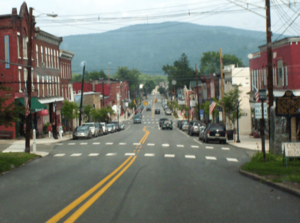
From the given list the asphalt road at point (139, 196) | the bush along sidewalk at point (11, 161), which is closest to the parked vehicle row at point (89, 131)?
the bush along sidewalk at point (11, 161)

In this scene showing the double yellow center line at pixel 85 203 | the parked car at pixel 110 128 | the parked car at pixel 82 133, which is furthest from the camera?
the parked car at pixel 110 128

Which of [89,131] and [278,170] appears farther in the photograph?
[89,131]

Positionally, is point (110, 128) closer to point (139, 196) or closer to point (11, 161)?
point (11, 161)

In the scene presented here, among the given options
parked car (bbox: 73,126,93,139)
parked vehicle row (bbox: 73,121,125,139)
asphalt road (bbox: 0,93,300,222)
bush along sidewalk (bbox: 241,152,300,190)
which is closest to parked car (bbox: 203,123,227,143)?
parked car (bbox: 73,126,93,139)

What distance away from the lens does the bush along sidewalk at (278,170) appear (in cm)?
1230

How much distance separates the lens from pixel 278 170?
14.3 meters

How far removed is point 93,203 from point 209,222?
9.87 ft

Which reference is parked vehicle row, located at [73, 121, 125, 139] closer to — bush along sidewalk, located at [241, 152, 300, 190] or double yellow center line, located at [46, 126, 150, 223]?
bush along sidewalk, located at [241, 152, 300, 190]

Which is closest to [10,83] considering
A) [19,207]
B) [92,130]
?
[92,130]

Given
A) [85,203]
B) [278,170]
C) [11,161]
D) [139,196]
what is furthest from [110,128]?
[85,203]

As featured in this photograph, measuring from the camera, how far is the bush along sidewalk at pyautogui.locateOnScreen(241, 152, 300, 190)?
12296mm

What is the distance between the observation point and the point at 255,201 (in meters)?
9.98

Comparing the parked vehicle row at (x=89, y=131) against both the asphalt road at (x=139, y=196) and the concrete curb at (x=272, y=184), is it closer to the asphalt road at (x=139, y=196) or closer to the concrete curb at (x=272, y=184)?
the asphalt road at (x=139, y=196)

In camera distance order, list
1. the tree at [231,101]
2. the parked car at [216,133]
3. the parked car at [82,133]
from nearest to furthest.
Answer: the parked car at [216,133], the tree at [231,101], the parked car at [82,133]
